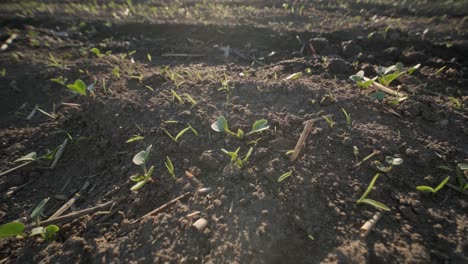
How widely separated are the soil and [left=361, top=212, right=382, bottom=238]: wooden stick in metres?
0.02

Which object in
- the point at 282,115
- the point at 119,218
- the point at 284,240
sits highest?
the point at 282,115

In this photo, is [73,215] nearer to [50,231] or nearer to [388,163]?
[50,231]

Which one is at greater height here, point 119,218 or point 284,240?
point 284,240

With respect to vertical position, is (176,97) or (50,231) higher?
(176,97)

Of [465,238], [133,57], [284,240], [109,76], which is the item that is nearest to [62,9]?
[133,57]

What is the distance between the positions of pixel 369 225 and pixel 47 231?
1.58 meters

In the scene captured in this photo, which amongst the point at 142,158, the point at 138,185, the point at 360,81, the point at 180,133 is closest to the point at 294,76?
the point at 360,81

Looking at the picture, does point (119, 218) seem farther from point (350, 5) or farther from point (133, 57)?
point (350, 5)

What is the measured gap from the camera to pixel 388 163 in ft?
4.87

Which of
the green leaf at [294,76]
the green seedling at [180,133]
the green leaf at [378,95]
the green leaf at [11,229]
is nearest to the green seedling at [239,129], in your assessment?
the green seedling at [180,133]

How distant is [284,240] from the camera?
1.25 meters

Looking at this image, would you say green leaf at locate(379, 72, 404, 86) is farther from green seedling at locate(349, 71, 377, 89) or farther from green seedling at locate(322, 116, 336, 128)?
green seedling at locate(322, 116, 336, 128)

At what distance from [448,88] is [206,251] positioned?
2.37 m

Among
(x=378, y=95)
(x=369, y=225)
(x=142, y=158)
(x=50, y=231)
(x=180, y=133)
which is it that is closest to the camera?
(x=369, y=225)
